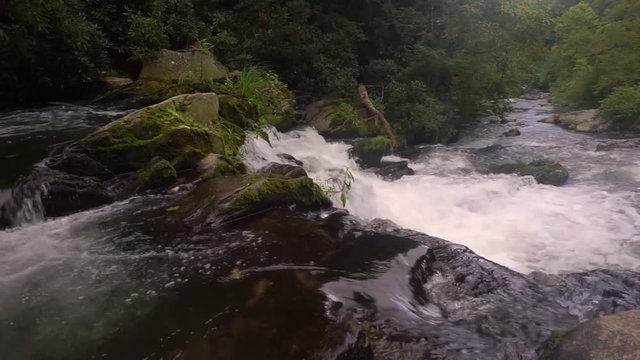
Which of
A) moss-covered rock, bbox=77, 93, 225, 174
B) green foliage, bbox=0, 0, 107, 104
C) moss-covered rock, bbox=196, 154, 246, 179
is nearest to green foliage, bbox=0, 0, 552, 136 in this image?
green foliage, bbox=0, 0, 107, 104

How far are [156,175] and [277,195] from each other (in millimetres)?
1639

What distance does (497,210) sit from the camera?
27.5 ft

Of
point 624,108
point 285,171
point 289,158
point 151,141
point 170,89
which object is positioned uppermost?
point 170,89

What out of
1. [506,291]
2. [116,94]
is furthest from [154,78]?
[506,291]

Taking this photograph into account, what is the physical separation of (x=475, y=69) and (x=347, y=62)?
14.1 feet

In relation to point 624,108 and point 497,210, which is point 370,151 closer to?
point 497,210

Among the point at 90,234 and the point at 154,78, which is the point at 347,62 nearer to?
the point at 154,78

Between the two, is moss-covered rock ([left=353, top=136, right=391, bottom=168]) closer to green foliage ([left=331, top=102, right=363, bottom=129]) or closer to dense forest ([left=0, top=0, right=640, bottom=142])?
green foliage ([left=331, top=102, right=363, bottom=129])

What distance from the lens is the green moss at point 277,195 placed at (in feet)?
18.1

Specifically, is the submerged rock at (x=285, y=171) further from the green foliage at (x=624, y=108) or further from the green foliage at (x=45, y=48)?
the green foliage at (x=624, y=108)

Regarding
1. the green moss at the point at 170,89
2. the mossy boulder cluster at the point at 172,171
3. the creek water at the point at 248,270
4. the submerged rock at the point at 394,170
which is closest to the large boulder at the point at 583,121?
the submerged rock at the point at 394,170

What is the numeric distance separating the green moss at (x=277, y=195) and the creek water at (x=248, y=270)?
0.21m

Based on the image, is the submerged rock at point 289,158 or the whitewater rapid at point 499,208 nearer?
the whitewater rapid at point 499,208

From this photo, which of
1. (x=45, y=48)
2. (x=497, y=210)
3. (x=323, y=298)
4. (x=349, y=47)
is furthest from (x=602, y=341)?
(x=349, y=47)
